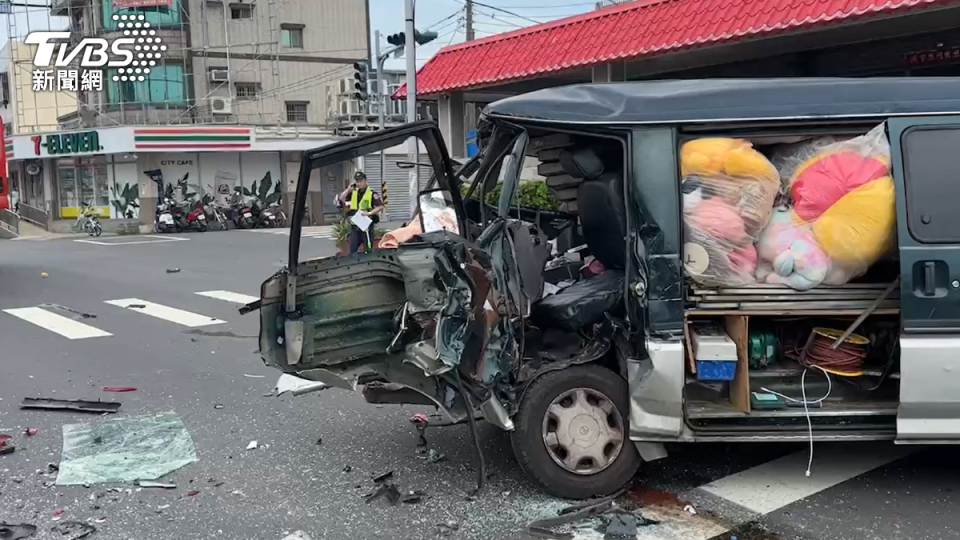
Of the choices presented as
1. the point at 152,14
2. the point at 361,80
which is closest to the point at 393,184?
the point at 152,14

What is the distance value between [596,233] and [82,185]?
3371 cm

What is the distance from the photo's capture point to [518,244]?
5.14 meters

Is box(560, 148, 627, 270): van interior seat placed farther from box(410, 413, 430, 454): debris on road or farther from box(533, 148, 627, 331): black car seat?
box(410, 413, 430, 454): debris on road

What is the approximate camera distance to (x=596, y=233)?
5.50 meters

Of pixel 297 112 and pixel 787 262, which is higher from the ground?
pixel 297 112

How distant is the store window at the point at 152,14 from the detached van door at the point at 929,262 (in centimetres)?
3545

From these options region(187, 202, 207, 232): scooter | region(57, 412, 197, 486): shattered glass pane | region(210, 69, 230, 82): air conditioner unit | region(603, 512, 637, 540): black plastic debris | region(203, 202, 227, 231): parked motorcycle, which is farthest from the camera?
region(210, 69, 230, 82): air conditioner unit

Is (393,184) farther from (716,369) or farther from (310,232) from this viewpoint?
(716,369)

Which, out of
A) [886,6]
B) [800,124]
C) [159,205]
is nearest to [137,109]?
[159,205]

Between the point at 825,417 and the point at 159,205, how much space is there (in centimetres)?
3081

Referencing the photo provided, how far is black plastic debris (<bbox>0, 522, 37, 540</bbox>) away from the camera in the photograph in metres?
4.26

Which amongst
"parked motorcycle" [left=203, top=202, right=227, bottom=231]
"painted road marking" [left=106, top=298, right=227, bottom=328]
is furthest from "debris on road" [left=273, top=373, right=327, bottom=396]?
"parked motorcycle" [left=203, top=202, right=227, bottom=231]

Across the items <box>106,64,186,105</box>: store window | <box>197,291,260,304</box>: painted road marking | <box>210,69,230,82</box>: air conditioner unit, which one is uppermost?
<box>210,69,230,82</box>: air conditioner unit

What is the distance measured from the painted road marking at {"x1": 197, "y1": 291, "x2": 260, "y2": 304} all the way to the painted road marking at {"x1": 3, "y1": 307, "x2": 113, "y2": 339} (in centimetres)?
224
